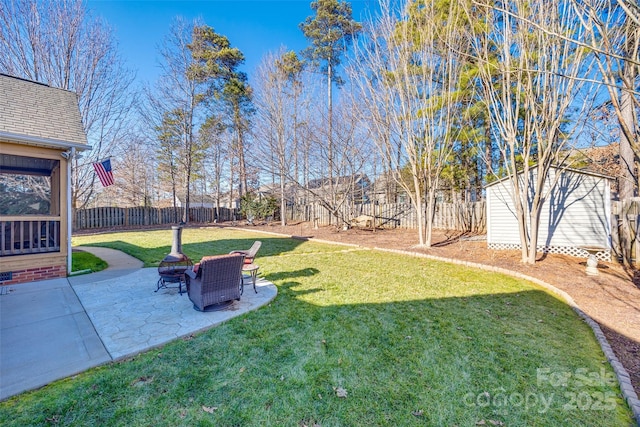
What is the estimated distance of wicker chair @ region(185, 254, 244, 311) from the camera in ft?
12.2

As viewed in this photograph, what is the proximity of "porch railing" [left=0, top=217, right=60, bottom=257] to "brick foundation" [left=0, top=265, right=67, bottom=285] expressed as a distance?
351 mm

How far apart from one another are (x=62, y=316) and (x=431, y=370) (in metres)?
4.67

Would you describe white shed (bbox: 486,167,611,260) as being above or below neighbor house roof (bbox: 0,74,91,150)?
below

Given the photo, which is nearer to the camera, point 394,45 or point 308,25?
point 394,45

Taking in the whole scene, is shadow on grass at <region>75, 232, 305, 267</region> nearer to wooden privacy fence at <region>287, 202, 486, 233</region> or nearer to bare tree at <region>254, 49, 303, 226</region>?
bare tree at <region>254, 49, 303, 226</region>

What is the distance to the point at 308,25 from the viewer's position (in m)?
17.5

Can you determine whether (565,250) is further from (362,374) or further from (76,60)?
(76,60)

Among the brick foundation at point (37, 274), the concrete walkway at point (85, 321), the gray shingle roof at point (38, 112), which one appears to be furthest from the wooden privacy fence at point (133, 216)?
the concrete walkway at point (85, 321)

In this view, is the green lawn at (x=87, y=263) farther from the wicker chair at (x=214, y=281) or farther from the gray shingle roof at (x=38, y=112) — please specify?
the wicker chair at (x=214, y=281)

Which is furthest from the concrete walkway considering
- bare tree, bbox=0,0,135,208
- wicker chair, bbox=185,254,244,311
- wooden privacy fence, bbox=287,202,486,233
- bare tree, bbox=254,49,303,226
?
wooden privacy fence, bbox=287,202,486,233

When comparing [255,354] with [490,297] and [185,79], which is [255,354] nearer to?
[490,297]

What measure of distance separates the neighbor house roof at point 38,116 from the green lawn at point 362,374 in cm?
522

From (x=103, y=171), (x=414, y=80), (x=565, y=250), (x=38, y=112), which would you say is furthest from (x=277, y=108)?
(x=565, y=250)

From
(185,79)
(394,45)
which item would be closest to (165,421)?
(394,45)
